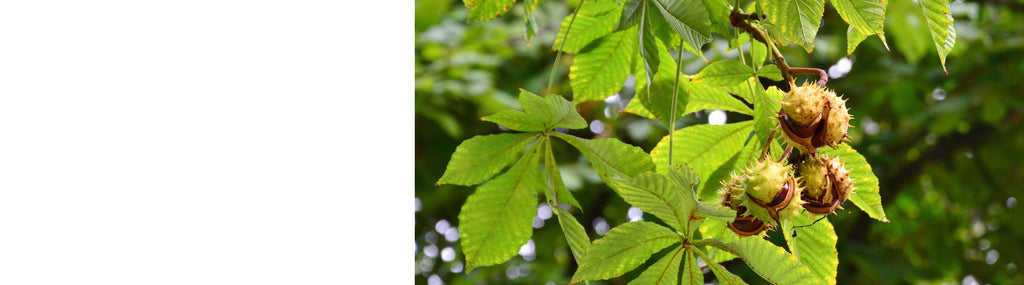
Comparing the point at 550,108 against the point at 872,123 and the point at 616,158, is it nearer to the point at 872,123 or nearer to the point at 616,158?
the point at 616,158

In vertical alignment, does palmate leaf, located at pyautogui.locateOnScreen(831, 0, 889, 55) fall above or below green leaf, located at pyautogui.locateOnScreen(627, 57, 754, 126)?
above

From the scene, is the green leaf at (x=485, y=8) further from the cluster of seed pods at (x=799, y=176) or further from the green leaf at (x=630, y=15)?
the cluster of seed pods at (x=799, y=176)

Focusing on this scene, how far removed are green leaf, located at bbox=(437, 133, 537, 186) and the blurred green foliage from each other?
126 cm

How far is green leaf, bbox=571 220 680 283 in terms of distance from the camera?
1.44 ft

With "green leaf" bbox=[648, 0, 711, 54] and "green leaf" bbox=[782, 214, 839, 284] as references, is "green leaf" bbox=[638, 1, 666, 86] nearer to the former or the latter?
"green leaf" bbox=[648, 0, 711, 54]

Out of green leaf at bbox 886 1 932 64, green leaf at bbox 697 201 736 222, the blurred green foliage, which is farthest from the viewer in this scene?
the blurred green foliage

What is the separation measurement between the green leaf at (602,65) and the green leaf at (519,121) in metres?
0.12

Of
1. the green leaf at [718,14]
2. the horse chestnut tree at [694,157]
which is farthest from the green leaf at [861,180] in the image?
the green leaf at [718,14]

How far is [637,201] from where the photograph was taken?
1.40ft

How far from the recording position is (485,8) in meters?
0.58

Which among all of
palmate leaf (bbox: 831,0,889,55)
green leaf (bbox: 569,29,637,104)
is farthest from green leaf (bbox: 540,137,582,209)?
palmate leaf (bbox: 831,0,889,55)
